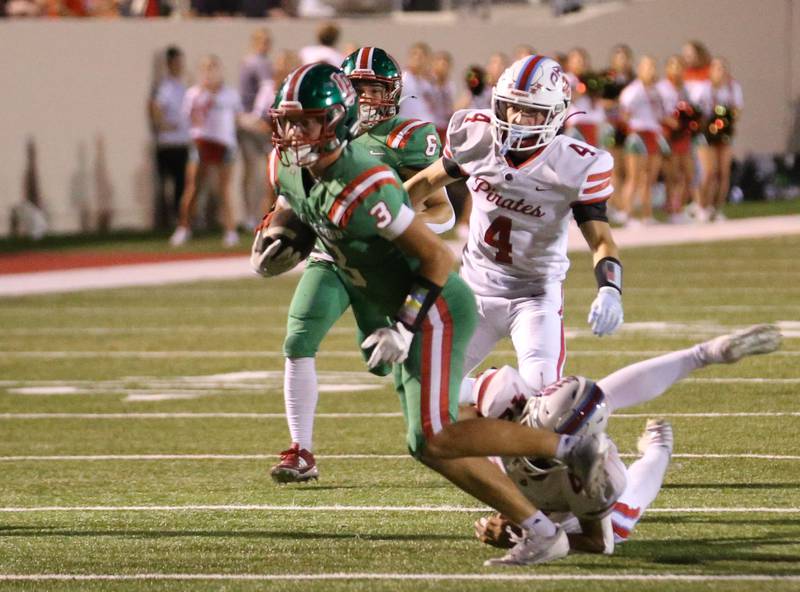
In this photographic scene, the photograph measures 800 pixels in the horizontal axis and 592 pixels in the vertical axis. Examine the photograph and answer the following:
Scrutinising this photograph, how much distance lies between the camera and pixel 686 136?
19312mm

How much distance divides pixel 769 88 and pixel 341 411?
17814mm

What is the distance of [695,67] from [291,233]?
1529 cm

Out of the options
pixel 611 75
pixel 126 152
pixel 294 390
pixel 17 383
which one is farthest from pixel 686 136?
pixel 294 390

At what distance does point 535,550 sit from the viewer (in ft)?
17.2

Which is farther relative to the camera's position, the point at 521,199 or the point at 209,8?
the point at 209,8

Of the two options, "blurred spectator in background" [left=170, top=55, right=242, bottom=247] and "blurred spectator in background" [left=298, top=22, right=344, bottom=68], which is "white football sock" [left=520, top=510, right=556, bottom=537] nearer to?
"blurred spectator in background" [left=298, top=22, right=344, bottom=68]

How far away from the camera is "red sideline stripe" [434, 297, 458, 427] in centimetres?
535

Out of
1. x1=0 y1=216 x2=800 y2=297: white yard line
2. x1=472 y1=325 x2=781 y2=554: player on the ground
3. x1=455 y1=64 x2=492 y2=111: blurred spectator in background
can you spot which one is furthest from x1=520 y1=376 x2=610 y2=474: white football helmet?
x1=455 y1=64 x2=492 y2=111: blurred spectator in background

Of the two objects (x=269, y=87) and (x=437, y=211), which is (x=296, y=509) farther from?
(x=269, y=87)

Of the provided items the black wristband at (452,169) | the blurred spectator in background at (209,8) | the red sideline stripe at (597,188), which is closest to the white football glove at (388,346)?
the red sideline stripe at (597,188)

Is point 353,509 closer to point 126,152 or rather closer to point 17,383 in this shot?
point 17,383

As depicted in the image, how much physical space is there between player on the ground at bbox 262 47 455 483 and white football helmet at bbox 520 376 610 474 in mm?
1510

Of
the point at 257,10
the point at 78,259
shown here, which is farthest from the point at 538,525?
the point at 257,10

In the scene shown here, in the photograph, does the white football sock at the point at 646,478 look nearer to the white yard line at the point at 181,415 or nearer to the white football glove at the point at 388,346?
the white football glove at the point at 388,346
